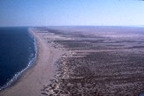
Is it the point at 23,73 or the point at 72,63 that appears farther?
the point at 72,63

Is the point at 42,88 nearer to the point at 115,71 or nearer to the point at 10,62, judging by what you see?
the point at 115,71

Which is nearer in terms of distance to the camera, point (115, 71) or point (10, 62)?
point (115, 71)

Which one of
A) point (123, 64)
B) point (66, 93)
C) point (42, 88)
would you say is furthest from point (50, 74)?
point (123, 64)

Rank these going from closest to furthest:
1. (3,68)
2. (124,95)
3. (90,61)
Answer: (124,95) → (3,68) → (90,61)

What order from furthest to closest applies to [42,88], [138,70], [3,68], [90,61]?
[90,61] < [3,68] < [138,70] < [42,88]

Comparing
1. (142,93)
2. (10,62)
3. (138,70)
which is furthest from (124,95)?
(10,62)

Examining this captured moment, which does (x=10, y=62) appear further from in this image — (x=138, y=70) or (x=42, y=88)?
(x=138, y=70)

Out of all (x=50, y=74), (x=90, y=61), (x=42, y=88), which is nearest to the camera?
(x=42, y=88)

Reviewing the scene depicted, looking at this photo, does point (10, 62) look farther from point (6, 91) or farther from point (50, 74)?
point (6, 91)

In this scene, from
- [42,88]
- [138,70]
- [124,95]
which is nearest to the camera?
[124,95]
